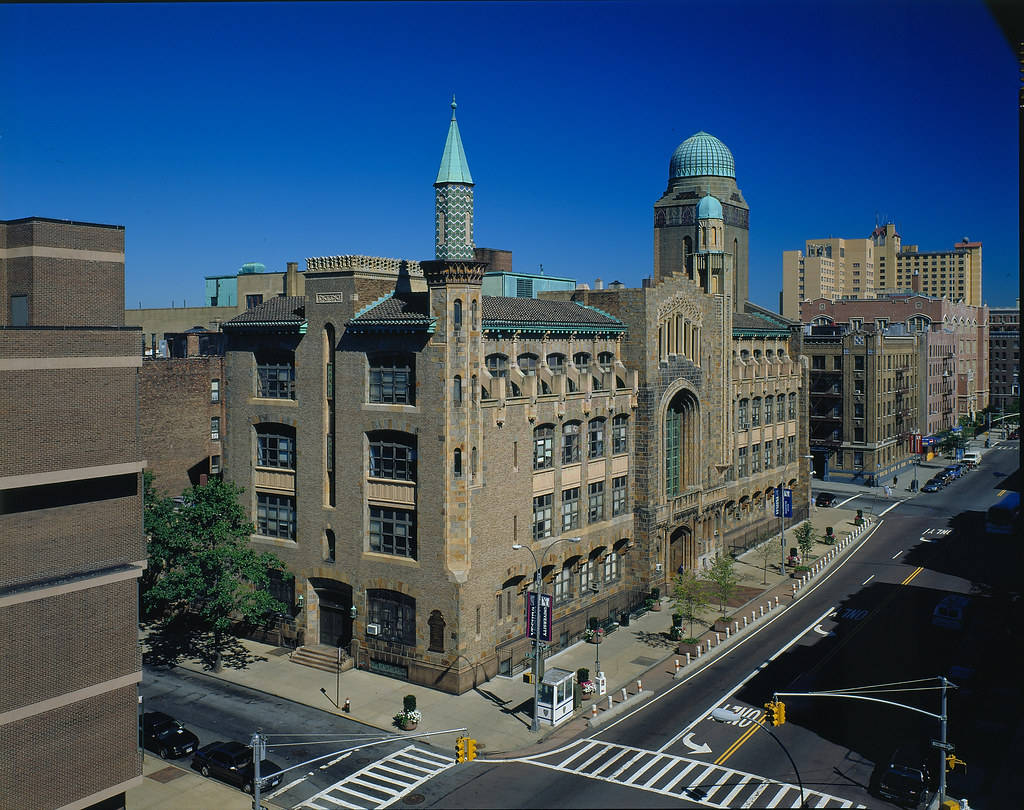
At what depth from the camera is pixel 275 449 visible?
5912cm

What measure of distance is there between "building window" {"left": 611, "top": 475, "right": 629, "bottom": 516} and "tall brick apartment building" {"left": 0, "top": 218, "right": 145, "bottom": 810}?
3973 cm

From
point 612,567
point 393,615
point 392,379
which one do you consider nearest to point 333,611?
point 393,615

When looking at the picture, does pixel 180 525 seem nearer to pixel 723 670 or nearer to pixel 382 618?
pixel 382 618

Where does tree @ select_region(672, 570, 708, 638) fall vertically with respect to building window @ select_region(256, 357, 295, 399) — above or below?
below

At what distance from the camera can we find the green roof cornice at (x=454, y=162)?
51156mm

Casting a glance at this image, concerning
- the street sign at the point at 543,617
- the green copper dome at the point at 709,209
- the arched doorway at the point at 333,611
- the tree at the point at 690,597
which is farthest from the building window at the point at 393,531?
the green copper dome at the point at 709,209

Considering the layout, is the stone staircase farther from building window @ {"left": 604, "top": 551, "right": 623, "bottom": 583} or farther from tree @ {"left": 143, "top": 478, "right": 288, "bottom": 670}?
building window @ {"left": 604, "top": 551, "right": 623, "bottom": 583}

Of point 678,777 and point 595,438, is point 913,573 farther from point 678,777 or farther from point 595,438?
point 678,777

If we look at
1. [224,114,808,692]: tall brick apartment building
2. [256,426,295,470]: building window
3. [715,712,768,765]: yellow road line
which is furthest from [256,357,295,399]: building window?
[715,712,768,765]: yellow road line

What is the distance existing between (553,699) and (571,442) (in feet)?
61.5

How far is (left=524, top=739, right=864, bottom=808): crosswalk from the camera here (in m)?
36.4

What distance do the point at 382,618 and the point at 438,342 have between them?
658 inches

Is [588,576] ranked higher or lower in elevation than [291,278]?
lower

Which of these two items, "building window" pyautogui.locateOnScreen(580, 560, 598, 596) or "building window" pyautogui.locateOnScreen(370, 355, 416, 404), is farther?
"building window" pyautogui.locateOnScreen(580, 560, 598, 596)
